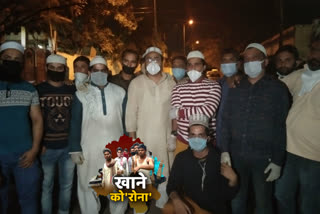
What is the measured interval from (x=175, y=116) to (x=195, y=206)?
1.23 meters

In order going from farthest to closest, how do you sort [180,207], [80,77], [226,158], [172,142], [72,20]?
[72,20]
[80,77]
[172,142]
[226,158]
[180,207]

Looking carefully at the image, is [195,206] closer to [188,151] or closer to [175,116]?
[188,151]

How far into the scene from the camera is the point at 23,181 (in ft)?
10.6

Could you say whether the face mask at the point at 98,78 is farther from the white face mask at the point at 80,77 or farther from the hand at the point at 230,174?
the hand at the point at 230,174

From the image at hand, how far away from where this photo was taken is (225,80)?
158 inches

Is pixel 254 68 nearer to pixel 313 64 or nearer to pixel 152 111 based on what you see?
pixel 313 64

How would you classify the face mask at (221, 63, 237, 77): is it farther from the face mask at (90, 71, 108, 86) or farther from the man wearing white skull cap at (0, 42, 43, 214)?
the man wearing white skull cap at (0, 42, 43, 214)

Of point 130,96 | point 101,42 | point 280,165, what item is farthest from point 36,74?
point 280,165

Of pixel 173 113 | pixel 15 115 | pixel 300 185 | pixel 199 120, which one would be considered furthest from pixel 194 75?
pixel 15 115

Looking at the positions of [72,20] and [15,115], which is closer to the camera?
[15,115]

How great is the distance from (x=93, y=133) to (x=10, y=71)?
4.23 ft

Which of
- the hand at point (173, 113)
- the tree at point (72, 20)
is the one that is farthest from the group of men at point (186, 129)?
the tree at point (72, 20)

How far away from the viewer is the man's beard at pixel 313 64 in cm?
312

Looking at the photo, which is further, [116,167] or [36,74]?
[36,74]
